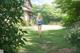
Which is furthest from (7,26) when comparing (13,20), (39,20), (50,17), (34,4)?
(34,4)

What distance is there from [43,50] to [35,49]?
45 cm

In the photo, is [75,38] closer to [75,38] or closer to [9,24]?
[75,38]

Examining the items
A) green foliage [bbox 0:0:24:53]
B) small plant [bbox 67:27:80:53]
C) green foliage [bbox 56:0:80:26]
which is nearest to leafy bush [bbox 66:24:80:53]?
small plant [bbox 67:27:80:53]

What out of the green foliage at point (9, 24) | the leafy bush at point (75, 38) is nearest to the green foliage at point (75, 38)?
the leafy bush at point (75, 38)

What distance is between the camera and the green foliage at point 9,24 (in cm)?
1034

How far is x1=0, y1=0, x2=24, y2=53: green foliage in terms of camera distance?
1034 centimetres

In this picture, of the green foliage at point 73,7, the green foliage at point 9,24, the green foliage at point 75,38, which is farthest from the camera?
the green foliage at point 73,7

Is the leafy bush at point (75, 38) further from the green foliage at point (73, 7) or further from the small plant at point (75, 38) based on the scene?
the green foliage at point (73, 7)

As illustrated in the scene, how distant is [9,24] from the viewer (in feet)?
35.3

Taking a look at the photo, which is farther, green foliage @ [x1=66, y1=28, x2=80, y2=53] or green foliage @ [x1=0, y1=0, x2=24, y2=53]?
green foliage @ [x1=66, y1=28, x2=80, y2=53]

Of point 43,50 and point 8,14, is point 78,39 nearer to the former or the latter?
point 43,50

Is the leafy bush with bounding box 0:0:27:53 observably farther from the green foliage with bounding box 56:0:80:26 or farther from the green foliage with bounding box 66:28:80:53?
the green foliage with bounding box 56:0:80:26

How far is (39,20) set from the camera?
19.9m

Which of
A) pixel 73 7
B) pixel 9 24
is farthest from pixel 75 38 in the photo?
pixel 73 7
